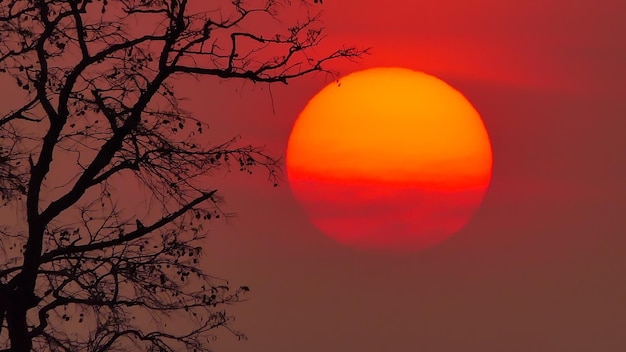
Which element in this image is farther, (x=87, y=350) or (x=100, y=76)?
(x=87, y=350)

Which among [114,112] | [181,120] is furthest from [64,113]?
[181,120]

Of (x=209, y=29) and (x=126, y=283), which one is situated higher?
(x=209, y=29)

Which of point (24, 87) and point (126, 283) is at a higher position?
point (24, 87)

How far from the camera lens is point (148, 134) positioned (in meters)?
17.5

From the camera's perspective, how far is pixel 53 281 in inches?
696


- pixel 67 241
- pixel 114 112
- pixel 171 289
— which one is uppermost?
pixel 114 112

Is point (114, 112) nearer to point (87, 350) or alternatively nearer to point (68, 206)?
point (68, 206)

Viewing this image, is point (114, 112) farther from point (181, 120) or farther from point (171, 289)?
point (171, 289)

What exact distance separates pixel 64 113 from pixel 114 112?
0.78 meters

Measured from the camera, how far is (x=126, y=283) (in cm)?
1758

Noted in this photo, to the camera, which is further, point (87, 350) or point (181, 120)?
point (87, 350)

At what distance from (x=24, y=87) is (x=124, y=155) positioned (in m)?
1.99

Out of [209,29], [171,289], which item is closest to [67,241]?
[171,289]

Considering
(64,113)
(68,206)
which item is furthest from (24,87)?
(68,206)
